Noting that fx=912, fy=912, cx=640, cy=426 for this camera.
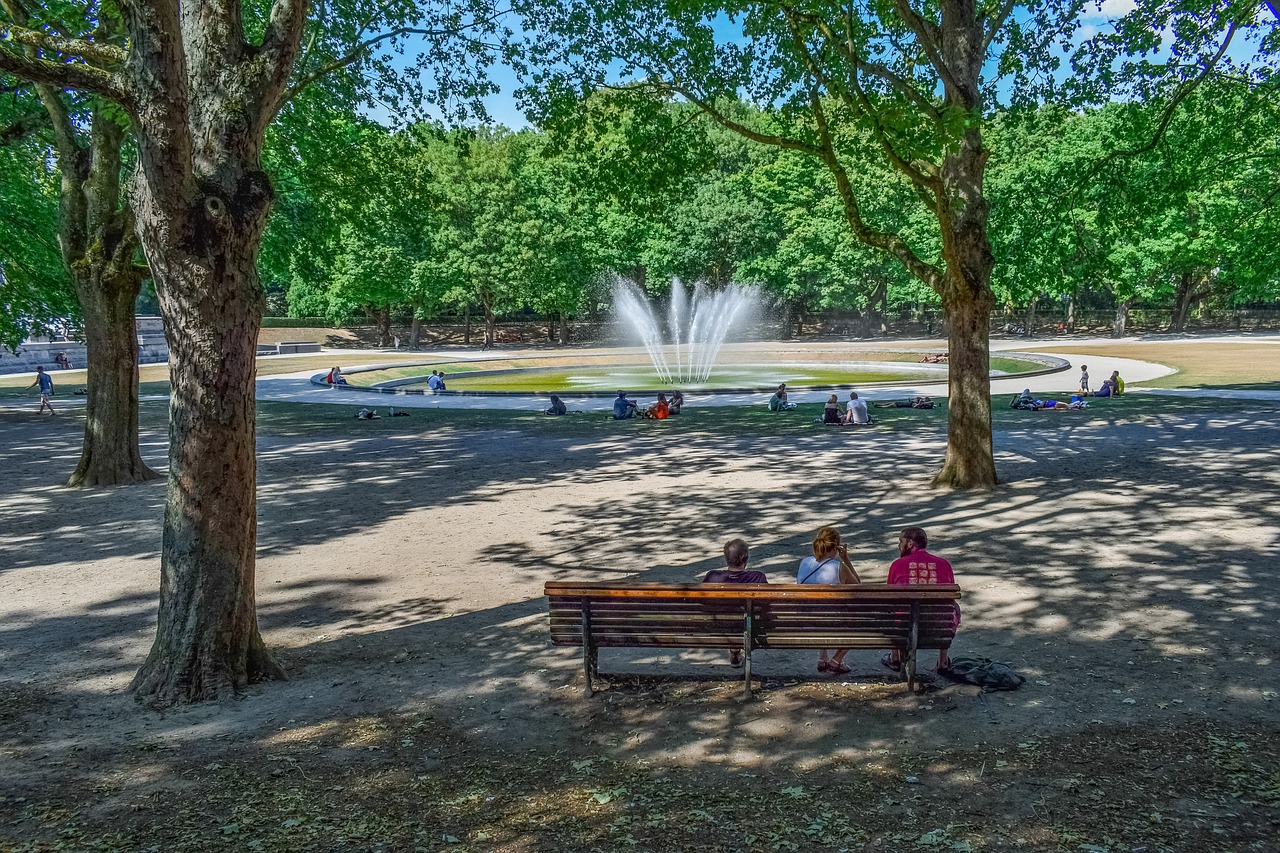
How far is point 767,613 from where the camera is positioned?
593cm

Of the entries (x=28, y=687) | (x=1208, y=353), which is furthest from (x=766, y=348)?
(x=28, y=687)

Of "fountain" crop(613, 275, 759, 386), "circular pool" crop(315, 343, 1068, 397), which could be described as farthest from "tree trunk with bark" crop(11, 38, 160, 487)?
"fountain" crop(613, 275, 759, 386)

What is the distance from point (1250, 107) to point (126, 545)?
62.6ft

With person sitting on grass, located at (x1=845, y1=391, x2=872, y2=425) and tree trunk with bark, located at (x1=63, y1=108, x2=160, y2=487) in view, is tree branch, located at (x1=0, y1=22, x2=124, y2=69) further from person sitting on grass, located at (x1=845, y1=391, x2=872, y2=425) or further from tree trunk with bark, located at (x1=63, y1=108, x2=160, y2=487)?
person sitting on grass, located at (x1=845, y1=391, x2=872, y2=425)

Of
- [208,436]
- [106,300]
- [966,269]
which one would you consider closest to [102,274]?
[106,300]

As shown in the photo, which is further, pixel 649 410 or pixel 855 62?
pixel 649 410

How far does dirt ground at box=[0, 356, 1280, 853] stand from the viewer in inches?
177

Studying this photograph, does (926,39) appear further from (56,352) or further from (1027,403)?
(56,352)

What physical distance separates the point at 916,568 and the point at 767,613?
1.35 meters

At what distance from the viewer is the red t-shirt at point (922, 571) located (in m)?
6.50

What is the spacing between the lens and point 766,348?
188 ft

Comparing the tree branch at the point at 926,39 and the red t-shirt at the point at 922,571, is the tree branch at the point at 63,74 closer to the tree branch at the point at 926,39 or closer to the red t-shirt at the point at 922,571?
the red t-shirt at the point at 922,571

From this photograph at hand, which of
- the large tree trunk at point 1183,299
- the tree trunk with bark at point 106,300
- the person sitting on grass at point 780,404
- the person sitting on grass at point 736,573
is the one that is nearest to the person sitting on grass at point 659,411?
the person sitting on grass at point 780,404

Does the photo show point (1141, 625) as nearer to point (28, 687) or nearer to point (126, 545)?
point (28, 687)
